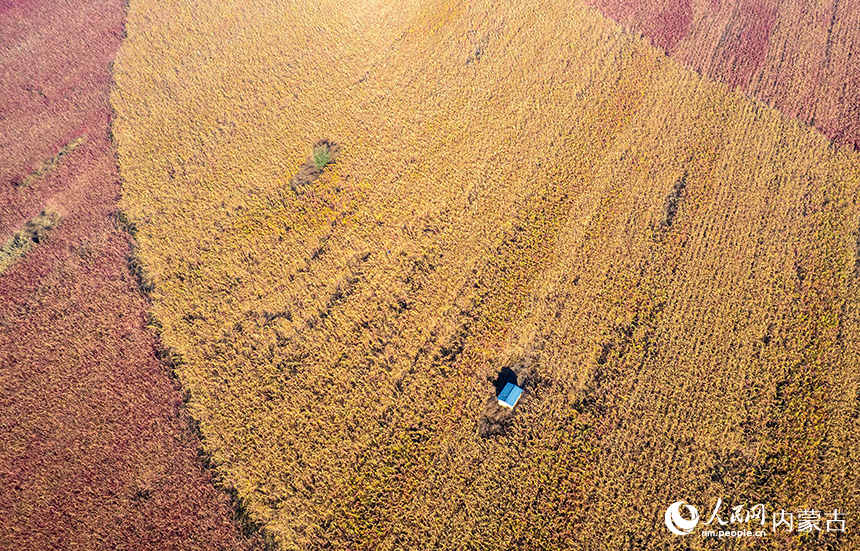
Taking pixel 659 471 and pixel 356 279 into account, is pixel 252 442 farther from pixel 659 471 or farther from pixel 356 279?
pixel 659 471

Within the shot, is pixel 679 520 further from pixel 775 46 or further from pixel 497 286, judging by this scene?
pixel 775 46

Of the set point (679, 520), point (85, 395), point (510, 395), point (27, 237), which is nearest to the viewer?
point (679, 520)

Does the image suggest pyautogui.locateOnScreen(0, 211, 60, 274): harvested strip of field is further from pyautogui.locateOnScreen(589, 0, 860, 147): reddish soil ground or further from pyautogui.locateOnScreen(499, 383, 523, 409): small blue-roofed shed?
pyautogui.locateOnScreen(589, 0, 860, 147): reddish soil ground

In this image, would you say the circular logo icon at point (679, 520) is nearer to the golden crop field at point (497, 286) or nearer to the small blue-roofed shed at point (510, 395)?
the golden crop field at point (497, 286)

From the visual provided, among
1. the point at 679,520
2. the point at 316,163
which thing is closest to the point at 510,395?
the point at 679,520

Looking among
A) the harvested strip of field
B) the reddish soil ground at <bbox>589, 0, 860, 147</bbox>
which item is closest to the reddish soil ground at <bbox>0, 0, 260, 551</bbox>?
the harvested strip of field
